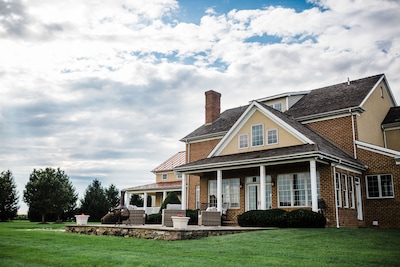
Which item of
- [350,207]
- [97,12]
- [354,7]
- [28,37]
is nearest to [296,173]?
[350,207]

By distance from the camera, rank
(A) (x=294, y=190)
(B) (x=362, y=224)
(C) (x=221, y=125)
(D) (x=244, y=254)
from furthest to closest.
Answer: (C) (x=221, y=125) → (B) (x=362, y=224) → (A) (x=294, y=190) → (D) (x=244, y=254)

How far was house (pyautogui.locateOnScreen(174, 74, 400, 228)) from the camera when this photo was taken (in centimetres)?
1859

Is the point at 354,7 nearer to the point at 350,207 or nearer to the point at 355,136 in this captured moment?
the point at 355,136

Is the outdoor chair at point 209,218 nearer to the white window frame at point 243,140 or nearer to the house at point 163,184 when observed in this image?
the white window frame at point 243,140

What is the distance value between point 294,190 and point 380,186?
4.54m

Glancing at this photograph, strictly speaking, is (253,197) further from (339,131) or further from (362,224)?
(339,131)

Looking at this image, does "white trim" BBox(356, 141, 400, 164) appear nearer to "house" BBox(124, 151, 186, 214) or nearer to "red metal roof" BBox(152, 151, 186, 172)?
"house" BBox(124, 151, 186, 214)

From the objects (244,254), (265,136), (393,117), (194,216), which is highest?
(393,117)

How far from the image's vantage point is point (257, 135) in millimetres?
21859

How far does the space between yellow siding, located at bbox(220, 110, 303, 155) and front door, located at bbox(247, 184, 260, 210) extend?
2.14 meters

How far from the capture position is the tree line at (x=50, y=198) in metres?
37.5

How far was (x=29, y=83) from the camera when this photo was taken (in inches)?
617

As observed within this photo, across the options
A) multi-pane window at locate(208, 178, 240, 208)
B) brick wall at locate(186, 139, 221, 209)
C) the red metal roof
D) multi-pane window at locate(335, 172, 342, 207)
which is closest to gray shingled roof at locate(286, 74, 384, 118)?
multi-pane window at locate(335, 172, 342, 207)

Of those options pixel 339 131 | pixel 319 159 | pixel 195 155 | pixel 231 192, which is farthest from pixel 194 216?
Answer: pixel 339 131
